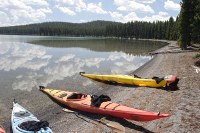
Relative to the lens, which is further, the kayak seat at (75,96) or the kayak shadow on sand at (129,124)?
the kayak seat at (75,96)

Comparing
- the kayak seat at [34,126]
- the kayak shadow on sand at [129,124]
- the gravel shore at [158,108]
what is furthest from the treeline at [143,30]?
the kayak seat at [34,126]

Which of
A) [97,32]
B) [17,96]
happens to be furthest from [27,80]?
[97,32]

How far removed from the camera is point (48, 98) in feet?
72.6

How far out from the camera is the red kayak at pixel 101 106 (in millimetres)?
14664

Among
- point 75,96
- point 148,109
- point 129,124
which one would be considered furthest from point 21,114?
point 148,109

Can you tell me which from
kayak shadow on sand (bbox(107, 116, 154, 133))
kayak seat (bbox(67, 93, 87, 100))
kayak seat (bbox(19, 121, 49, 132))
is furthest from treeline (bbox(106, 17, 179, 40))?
kayak seat (bbox(19, 121, 49, 132))

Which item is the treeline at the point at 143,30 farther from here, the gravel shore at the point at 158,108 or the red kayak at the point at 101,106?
the red kayak at the point at 101,106

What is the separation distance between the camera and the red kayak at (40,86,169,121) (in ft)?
48.1

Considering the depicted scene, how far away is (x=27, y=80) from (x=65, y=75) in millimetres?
4838

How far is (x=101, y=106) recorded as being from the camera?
1717 cm

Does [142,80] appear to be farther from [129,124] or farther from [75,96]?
[129,124]

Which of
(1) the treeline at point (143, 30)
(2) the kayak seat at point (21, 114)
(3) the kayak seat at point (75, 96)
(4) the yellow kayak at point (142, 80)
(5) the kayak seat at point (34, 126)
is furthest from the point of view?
(1) the treeline at point (143, 30)

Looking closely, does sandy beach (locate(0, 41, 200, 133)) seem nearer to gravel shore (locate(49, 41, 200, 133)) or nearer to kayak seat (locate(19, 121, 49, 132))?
gravel shore (locate(49, 41, 200, 133))

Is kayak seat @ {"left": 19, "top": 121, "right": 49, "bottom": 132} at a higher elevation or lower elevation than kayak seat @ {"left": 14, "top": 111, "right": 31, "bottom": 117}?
higher
